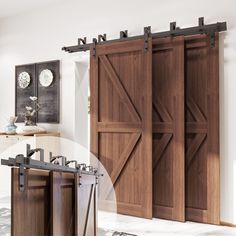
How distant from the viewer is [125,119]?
14.9 ft

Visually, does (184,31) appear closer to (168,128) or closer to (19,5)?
(168,128)

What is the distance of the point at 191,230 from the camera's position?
3781 millimetres

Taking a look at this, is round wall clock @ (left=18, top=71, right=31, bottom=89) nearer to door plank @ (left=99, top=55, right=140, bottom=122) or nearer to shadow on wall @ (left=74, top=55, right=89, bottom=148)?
shadow on wall @ (left=74, top=55, right=89, bottom=148)

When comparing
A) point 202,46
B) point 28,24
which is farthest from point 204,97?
point 28,24

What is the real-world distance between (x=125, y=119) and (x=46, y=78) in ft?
A: 5.84

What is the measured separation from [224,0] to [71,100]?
8.80ft

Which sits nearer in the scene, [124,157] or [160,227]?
[160,227]

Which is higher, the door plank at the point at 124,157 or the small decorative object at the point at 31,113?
the small decorative object at the point at 31,113

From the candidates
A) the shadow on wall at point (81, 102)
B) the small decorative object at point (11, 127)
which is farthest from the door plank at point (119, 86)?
the small decorative object at point (11, 127)

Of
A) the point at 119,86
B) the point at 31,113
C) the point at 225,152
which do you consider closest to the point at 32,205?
the point at 225,152

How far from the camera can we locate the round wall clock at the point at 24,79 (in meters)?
5.79

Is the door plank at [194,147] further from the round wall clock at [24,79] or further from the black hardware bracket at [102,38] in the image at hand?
the round wall clock at [24,79]

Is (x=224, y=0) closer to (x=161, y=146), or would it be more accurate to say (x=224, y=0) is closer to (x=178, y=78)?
(x=178, y=78)

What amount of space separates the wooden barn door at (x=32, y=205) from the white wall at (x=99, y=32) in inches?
119
